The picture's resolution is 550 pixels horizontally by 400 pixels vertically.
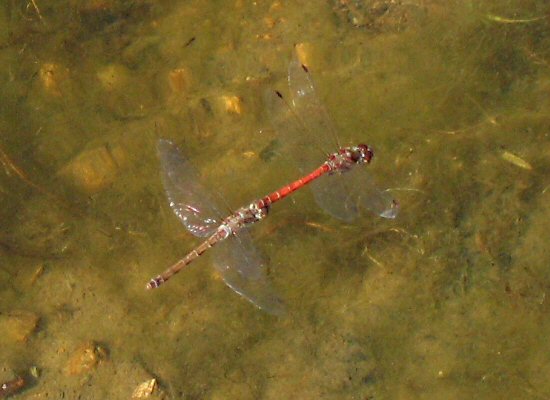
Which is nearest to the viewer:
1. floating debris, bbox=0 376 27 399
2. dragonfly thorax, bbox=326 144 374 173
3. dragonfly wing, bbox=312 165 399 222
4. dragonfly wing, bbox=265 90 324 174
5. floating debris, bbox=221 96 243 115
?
floating debris, bbox=0 376 27 399

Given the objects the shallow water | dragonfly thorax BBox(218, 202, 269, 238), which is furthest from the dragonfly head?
dragonfly thorax BBox(218, 202, 269, 238)

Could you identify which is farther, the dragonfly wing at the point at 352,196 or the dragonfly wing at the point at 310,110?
the dragonfly wing at the point at 310,110

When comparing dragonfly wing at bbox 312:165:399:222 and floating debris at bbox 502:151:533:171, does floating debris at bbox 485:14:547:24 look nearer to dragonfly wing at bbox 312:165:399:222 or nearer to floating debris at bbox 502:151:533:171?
floating debris at bbox 502:151:533:171

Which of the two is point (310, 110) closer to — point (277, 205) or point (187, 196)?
point (277, 205)

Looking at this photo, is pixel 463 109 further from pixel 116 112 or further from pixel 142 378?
pixel 142 378

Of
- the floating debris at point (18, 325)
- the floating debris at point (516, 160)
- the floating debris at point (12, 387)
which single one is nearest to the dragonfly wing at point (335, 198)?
the floating debris at point (516, 160)

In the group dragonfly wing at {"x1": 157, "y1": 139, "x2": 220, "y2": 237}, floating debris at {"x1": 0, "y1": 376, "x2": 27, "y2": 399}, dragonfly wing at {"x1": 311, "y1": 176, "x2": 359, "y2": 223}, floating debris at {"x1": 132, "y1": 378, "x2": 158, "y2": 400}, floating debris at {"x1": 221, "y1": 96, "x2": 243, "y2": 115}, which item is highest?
floating debris at {"x1": 221, "y1": 96, "x2": 243, "y2": 115}

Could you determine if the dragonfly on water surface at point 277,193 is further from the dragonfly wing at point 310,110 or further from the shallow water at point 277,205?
the shallow water at point 277,205

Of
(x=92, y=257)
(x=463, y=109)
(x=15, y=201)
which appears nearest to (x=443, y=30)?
(x=463, y=109)
